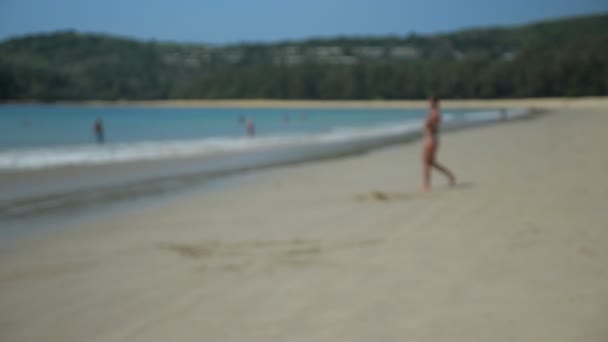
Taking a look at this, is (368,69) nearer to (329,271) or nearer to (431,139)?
(431,139)

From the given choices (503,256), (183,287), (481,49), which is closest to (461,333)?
(503,256)

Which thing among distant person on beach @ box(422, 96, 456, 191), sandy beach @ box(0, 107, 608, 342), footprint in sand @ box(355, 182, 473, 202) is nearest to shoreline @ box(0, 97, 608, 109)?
distant person on beach @ box(422, 96, 456, 191)

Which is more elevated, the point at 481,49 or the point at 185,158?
the point at 481,49

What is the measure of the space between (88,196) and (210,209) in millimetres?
2889

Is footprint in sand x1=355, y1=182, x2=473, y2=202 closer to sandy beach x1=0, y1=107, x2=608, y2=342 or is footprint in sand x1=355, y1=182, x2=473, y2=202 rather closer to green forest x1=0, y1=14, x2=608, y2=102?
sandy beach x1=0, y1=107, x2=608, y2=342

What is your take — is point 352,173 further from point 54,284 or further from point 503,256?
point 54,284

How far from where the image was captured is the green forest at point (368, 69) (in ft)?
281

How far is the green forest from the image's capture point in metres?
85.7

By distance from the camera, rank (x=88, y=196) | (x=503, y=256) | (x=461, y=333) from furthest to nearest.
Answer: (x=88, y=196), (x=503, y=256), (x=461, y=333)

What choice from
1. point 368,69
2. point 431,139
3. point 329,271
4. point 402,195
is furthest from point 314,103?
point 329,271

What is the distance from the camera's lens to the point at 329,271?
13.9 feet

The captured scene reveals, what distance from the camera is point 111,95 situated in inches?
4830

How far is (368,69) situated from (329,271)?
413 feet

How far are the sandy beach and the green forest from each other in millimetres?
A: 54530
